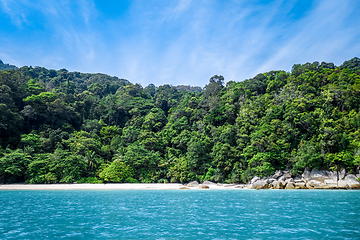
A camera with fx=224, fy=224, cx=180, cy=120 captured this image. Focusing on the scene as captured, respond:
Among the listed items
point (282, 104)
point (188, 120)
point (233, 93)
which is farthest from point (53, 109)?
point (282, 104)

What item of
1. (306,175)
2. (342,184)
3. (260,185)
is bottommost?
(260,185)

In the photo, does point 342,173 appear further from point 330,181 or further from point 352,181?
point 330,181

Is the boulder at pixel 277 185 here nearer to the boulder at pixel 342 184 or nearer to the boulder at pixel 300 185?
the boulder at pixel 300 185

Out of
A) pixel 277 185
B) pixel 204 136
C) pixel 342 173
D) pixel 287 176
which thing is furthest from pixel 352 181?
pixel 204 136

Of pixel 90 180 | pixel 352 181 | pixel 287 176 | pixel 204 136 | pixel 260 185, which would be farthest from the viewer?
pixel 204 136

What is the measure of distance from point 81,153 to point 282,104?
3289 cm

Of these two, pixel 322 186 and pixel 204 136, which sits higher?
pixel 204 136

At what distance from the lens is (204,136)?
1549 inches

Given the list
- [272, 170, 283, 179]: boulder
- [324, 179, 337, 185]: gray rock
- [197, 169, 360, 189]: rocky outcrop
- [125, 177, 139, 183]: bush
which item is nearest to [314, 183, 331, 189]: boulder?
[197, 169, 360, 189]: rocky outcrop

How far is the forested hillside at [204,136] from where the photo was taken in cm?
2953

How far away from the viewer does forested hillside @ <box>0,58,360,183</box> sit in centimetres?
2953

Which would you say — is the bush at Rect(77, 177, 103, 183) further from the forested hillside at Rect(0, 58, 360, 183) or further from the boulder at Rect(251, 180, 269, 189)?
the boulder at Rect(251, 180, 269, 189)

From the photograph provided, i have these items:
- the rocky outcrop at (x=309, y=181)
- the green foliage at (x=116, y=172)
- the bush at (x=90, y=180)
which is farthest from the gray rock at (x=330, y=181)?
the bush at (x=90, y=180)

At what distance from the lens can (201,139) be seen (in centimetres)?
3844
